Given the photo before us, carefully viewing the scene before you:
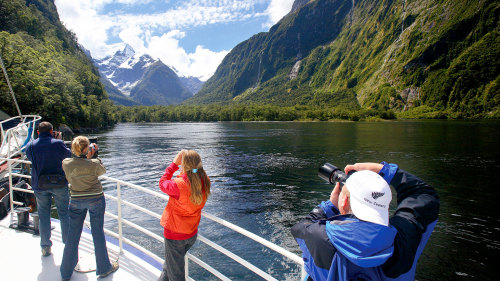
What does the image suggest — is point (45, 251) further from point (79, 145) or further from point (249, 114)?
point (249, 114)

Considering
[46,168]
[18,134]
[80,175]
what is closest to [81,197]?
[80,175]

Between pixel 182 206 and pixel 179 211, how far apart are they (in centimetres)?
11

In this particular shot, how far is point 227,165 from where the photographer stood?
86.4 ft

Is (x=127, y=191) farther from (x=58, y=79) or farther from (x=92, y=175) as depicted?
(x=58, y=79)

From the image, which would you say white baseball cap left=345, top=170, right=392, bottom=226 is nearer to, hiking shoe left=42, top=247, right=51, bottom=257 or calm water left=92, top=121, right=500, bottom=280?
hiking shoe left=42, top=247, right=51, bottom=257

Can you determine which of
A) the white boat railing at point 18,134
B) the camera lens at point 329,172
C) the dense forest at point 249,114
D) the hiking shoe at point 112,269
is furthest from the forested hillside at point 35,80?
the dense forest at point 249,114

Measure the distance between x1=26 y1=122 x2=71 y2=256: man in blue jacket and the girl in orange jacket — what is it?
249cm

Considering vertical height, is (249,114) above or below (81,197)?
above

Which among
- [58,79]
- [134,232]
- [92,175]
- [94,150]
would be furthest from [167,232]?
[58,79]

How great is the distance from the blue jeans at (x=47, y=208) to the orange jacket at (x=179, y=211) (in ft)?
8.60

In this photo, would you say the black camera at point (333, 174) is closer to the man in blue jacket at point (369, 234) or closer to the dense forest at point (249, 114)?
the man in blue jacket at point (369, 234)

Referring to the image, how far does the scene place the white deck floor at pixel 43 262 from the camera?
14.0ft

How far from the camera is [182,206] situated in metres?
3.29

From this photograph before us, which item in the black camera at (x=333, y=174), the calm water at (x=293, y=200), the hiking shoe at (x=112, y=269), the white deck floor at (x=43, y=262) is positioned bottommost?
the calm water at (x=293, y=200)
